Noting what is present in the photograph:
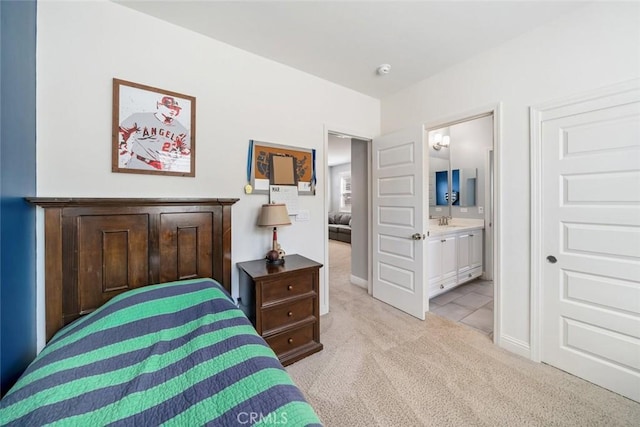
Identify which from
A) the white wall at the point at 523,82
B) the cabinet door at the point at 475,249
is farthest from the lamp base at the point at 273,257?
the cabinet door at the point at 475,249

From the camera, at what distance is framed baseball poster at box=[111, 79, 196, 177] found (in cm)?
162

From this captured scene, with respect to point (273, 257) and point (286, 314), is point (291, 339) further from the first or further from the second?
point (273, 257)

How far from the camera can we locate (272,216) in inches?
79.2

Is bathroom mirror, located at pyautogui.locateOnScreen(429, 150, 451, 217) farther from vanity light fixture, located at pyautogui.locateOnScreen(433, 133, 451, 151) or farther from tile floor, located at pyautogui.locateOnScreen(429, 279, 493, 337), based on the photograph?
tile floor, located at pyautogui.locateOnScreen(429, 279, 493, 337)

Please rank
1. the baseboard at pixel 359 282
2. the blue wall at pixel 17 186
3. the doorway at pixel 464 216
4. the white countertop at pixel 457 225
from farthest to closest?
the baseboard at pixel 359 282 → the white countertop at pixel 457 225 → the doorway at pixel 464 216 → the blue wall at pixel 17 186

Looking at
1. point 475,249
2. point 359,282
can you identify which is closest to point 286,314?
point 359,282

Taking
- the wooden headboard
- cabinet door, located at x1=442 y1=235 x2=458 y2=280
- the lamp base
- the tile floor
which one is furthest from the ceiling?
the tile floor

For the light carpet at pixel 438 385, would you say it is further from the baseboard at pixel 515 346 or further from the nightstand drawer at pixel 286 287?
the nightstand drawer at pixel 286 287

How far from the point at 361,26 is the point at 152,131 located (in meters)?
1.74

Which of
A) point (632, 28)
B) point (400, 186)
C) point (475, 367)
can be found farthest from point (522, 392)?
point (632, 28)

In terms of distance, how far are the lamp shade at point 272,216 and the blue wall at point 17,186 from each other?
1295 millimetres

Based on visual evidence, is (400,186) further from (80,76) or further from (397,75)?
(80,76)

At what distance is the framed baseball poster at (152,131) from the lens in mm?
1625

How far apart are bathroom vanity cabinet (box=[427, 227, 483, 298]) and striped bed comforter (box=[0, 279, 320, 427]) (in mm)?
2471
